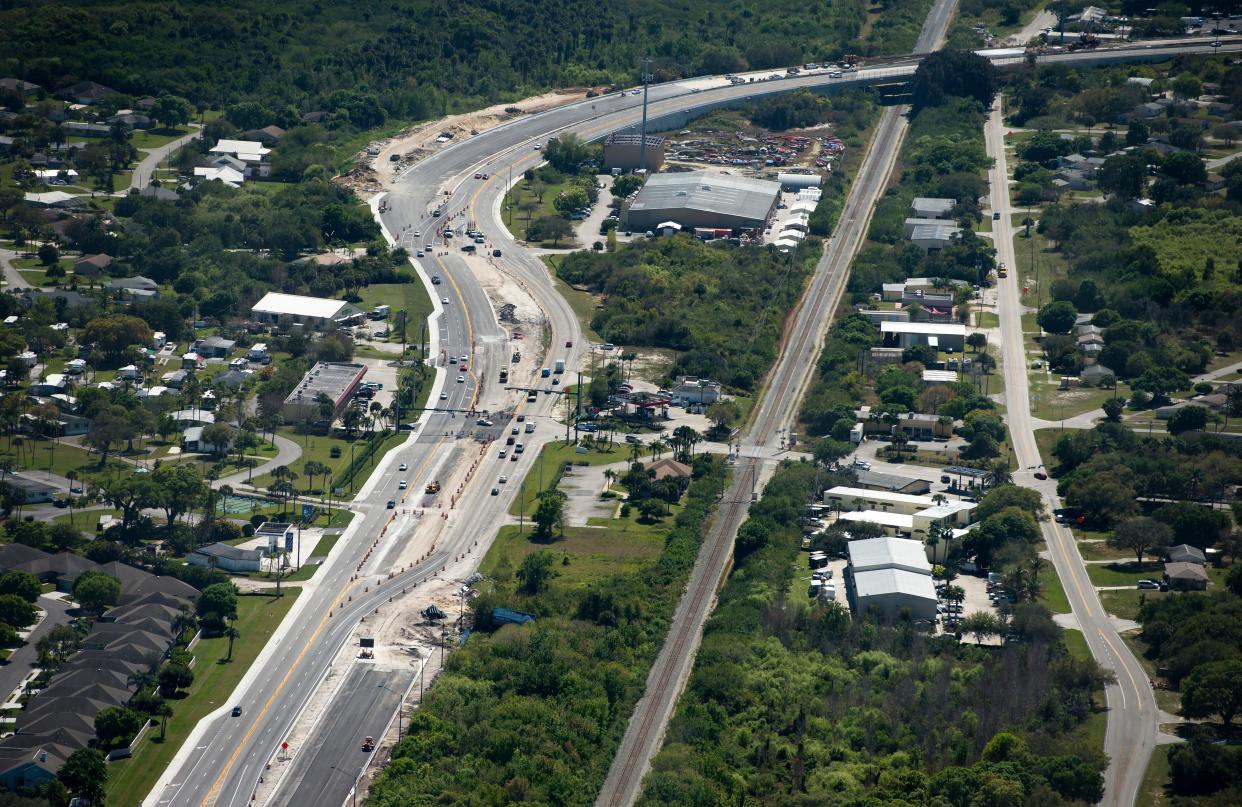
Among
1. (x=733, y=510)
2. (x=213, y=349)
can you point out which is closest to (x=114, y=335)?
(x=213, y=349)

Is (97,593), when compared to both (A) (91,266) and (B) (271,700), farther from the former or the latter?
(A) (91,266)

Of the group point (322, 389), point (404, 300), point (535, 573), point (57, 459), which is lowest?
point (535, 573)

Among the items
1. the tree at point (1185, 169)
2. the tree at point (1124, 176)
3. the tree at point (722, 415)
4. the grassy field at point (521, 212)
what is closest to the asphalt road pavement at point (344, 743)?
the tree at point (722, 415)

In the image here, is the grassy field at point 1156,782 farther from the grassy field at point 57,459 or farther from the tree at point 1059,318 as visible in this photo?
the grassy field at point 57,459

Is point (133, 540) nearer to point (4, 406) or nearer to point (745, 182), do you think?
point (4, 406)

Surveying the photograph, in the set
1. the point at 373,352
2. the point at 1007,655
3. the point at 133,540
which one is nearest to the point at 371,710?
the point at 133,540

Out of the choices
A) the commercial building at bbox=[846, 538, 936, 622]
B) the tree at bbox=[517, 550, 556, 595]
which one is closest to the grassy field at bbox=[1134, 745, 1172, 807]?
the commercial building at bbox=[846, 538, 936, 622]
